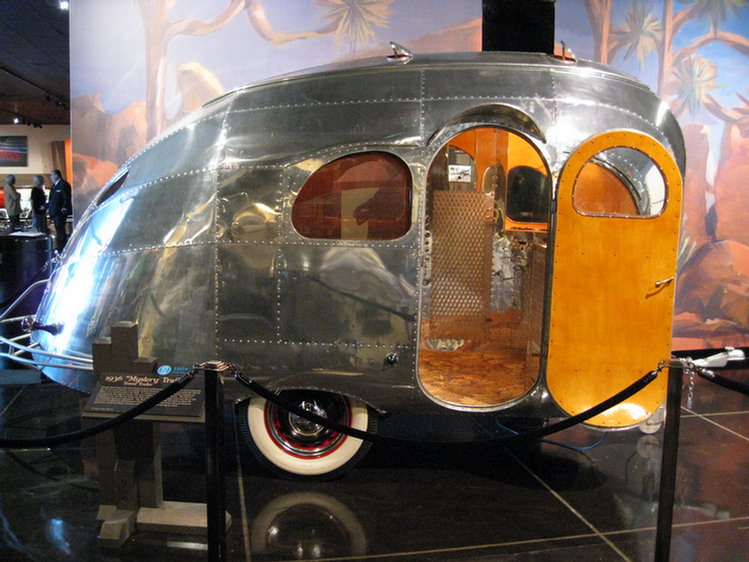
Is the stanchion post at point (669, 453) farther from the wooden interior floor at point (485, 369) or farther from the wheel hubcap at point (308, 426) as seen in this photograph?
the wheel hubcap at point (308, 426)

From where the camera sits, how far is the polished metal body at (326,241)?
392 centimetres

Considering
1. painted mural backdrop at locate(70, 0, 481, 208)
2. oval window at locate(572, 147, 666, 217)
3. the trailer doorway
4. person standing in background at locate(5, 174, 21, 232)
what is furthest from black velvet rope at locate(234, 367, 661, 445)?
person standing in background at locate(5, 174, 21, 232)

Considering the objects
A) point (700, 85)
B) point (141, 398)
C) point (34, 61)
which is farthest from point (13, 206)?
point (700, 85)

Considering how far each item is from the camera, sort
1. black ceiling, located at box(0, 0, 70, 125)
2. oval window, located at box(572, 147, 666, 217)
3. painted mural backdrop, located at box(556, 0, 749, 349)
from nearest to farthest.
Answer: oval window, located at box(572, 147, 666, 217) < painted mural backdrop, located at box(556, 0, 749, 349) < black ceiling, located at box(0, 0, 70, 125)

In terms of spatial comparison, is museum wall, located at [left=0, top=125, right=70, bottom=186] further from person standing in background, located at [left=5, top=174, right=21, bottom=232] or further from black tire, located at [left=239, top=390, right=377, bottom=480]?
black tire, located at [left=239, top=390, right=377, bottom=480]

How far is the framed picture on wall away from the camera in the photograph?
20.1 meters

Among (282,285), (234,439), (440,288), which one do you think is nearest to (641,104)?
(440,288)

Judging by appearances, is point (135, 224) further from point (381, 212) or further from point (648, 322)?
point (648, 322)

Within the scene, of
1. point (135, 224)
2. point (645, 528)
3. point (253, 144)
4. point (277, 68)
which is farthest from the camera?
point (277, 68)

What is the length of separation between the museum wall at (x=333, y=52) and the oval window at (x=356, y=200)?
4477 mm

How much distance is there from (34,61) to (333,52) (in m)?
8.93

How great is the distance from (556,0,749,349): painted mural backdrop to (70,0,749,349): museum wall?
0.05ft

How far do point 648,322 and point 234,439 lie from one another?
3561mm

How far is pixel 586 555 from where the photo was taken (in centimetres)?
349
